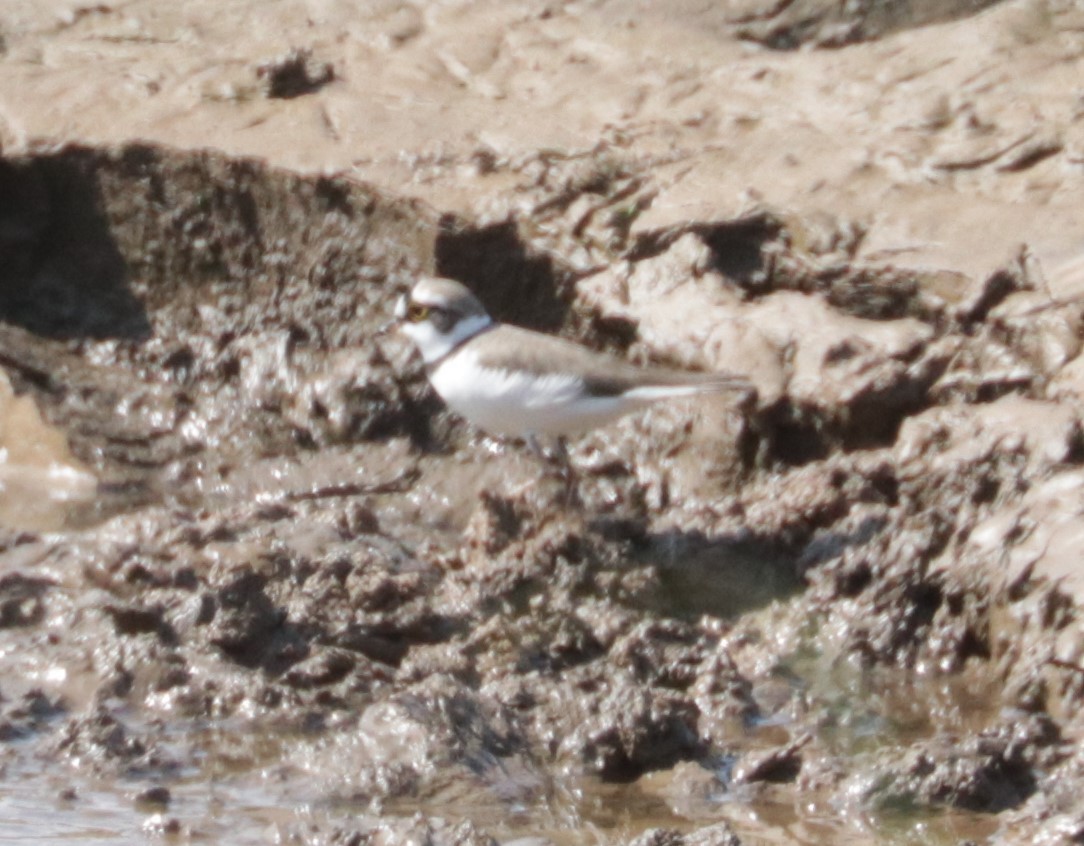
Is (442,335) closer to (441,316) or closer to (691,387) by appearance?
(441,316)

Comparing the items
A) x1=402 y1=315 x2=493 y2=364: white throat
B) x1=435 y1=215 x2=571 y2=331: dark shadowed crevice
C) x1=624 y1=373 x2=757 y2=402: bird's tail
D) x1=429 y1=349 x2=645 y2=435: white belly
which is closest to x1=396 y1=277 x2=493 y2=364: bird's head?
x1=402 y1=315 x2=493 y2=364: white throat

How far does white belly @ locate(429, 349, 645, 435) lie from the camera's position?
7070 mm

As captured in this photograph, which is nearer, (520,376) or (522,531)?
(522,531)

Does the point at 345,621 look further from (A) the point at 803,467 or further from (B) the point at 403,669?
(A) the point at 803,467

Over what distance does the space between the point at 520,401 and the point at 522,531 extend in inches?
22.7

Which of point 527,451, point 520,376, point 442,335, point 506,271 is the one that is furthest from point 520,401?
point 506,271

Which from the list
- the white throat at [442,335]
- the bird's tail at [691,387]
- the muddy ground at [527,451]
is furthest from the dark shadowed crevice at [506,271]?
the bird's tail at [691,387]

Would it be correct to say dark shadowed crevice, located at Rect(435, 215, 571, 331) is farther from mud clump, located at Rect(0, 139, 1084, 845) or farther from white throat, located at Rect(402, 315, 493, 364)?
white throat, located at Rect(402, 315, 493, 364)

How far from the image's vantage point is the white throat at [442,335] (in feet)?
24.5

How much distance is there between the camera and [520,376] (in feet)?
23.5

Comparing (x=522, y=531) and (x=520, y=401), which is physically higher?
(x=520, y=401)

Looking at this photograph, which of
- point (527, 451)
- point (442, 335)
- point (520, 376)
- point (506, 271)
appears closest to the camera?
point (520, 376)

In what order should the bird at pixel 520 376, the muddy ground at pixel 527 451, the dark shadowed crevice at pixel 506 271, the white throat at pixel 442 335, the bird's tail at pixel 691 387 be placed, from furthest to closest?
the dark shadowed crevice at pixel 506 271 → the white throat at pixel 442 335 → the bird at pixel 520 376 → the bird's tail at pixel 691 387 → the muddy ground at pixel 527 451

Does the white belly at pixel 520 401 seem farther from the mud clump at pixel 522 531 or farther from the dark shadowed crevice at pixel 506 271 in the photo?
the dark shadowed crevice at pixel 506 271
